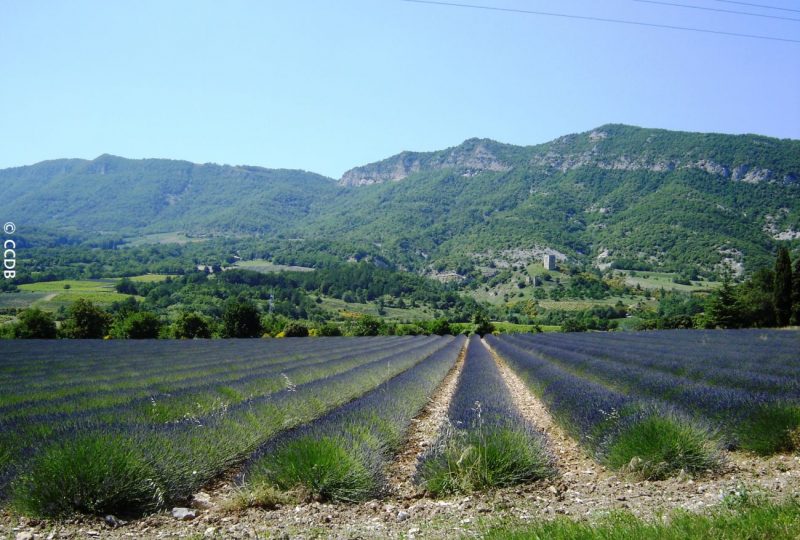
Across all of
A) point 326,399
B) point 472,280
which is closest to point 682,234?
point 472,280

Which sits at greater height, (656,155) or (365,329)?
(656,155)

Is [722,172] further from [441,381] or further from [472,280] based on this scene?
[441,381]

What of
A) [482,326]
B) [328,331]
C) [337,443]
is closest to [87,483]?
[337,443]

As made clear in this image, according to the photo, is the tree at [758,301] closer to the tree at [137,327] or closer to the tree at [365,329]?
the tree at [365,329]

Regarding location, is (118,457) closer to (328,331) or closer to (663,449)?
(663,449)

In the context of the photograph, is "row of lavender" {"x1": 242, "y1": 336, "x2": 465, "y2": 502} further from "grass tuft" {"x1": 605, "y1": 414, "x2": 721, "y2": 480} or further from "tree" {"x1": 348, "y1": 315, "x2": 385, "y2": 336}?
"tree" {"x1": 348, "y1": 315, "x2": 385, "y2": 336}

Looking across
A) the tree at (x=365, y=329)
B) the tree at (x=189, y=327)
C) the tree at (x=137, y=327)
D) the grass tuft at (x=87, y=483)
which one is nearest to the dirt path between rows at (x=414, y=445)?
the grass tuft at (x=87, y=483)

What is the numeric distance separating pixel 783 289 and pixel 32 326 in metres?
65.9

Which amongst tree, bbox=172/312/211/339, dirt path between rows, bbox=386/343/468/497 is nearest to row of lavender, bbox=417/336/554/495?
dirt path between rows, bbox=386/343/468/497

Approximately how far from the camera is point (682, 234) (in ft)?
378

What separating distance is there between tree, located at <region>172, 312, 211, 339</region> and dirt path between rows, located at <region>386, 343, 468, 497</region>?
47427mm

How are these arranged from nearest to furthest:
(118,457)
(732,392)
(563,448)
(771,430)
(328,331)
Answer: (118,457), (771,430), (563,448), (732,392), (328,331)

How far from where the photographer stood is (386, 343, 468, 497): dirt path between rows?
16.6 feet

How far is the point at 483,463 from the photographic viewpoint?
15.7 ft
